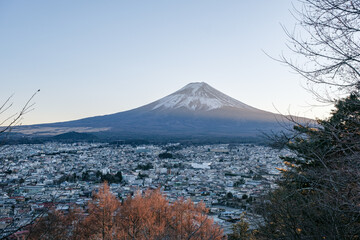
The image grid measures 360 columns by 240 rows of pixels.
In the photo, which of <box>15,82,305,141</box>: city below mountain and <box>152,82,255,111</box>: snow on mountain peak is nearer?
<box>15,82,305,141</box>: city below mountain

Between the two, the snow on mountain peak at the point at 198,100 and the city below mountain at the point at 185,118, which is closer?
the city below mountain at the point at 185,118

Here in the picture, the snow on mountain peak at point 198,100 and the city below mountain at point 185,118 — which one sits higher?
the snow on mountain peak at point 198,100

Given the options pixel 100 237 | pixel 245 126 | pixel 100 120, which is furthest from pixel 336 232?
pixel 100 120

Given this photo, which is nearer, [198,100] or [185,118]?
[185,118]

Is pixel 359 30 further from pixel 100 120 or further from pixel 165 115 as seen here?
pixel 100 120

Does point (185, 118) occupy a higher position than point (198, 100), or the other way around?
point (198, 100)

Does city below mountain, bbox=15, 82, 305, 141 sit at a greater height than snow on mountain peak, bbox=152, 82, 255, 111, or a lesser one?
lesser
